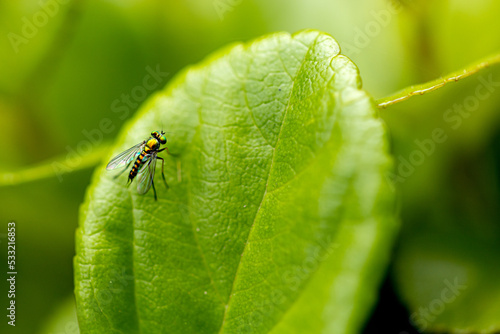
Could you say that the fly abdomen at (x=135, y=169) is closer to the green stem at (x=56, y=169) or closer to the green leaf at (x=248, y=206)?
the green leaf at (x=248, y=206)

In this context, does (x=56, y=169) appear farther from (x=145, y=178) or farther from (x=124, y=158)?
(x=145, y=178)

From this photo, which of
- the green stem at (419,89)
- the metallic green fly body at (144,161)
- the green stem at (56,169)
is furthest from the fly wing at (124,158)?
the green stem at (419,89)

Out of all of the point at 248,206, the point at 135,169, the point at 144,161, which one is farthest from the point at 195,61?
the point at 248,206

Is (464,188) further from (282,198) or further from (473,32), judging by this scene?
(282,198)

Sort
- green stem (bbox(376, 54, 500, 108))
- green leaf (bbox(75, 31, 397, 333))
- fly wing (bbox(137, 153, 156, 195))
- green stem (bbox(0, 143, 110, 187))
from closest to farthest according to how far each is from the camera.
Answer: green leaf (bbox(75, 31, 397, 333)) → green stem (bbox(376, 54, 500, 108)) → fly wing (bbox(137, 153, 156, 195)) → green stem (bbox(0, 143, 110, 187))

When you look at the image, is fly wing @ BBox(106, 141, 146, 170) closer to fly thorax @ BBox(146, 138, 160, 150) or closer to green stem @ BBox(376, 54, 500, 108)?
fly thorax @ BBox(146, 138, 160, 150)

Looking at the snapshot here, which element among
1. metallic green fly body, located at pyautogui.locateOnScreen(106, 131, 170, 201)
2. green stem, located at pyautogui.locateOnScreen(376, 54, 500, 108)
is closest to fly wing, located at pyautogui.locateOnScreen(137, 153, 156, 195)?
metallic green fly body, located at pyautogui.locateOnScreen(106, 131, 170, 201)

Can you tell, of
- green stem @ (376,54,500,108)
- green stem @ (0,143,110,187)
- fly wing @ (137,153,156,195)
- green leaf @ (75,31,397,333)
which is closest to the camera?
green leaf @ (75,31,397,333)
